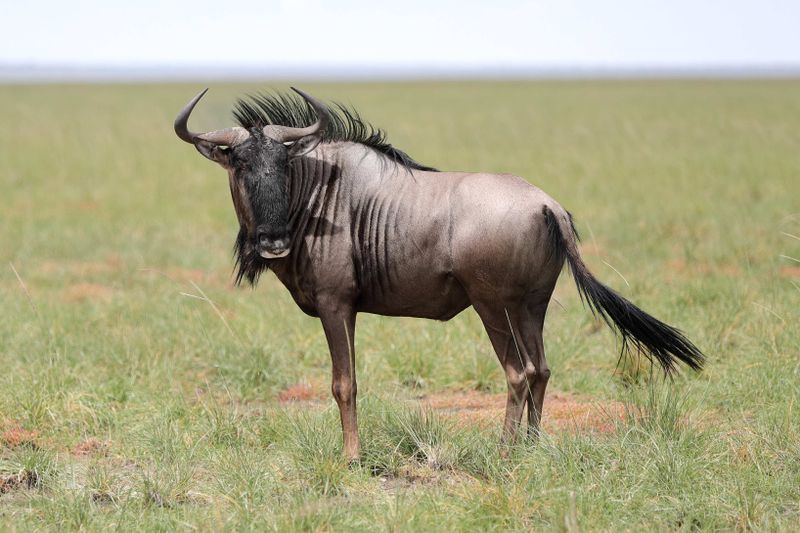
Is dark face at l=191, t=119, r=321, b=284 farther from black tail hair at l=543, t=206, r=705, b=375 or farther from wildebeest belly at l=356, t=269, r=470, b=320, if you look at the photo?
black tail hair at l=543, t=206, r=705, b=375

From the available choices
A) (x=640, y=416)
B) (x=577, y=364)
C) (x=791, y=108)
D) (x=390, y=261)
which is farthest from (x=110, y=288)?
(x=791, y=108)

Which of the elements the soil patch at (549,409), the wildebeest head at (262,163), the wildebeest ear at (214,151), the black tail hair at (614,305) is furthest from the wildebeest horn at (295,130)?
the soil patch at (549,409)

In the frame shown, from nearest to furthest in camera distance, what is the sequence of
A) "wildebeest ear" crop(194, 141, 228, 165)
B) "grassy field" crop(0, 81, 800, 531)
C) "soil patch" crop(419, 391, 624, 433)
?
"grassy field" crop(0, 81, 800, 531) → "wildebeest ear" crop(194, 141, 228, 165) → "soil patch" crop(419, 391, 624, 433)

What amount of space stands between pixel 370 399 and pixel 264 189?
1847 millimetres

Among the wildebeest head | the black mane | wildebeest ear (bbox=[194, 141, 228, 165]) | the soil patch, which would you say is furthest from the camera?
the soil patch

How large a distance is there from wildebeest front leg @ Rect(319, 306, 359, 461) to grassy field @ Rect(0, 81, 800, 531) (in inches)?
4.3

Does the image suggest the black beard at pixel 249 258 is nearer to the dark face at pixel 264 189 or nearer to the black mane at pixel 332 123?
the dark face at pixel 264 189

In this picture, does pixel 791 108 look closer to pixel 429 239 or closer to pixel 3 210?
pixel 3 210

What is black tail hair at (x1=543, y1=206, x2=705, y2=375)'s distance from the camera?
17.4ft

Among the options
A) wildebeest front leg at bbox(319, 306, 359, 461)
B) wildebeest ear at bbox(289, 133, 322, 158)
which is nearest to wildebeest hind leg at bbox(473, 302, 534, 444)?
wildebeest front leg at bbox(319, 306, 359, 461)

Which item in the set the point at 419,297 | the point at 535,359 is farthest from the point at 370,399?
the point at 535,359

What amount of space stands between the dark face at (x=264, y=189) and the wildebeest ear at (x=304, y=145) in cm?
5

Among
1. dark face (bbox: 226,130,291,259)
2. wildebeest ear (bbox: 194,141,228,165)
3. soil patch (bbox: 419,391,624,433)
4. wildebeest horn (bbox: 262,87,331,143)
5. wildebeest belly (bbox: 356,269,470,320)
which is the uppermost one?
wildebeest horn (bbox: 262,87,331,143)

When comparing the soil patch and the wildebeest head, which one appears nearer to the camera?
the wildebeest head
